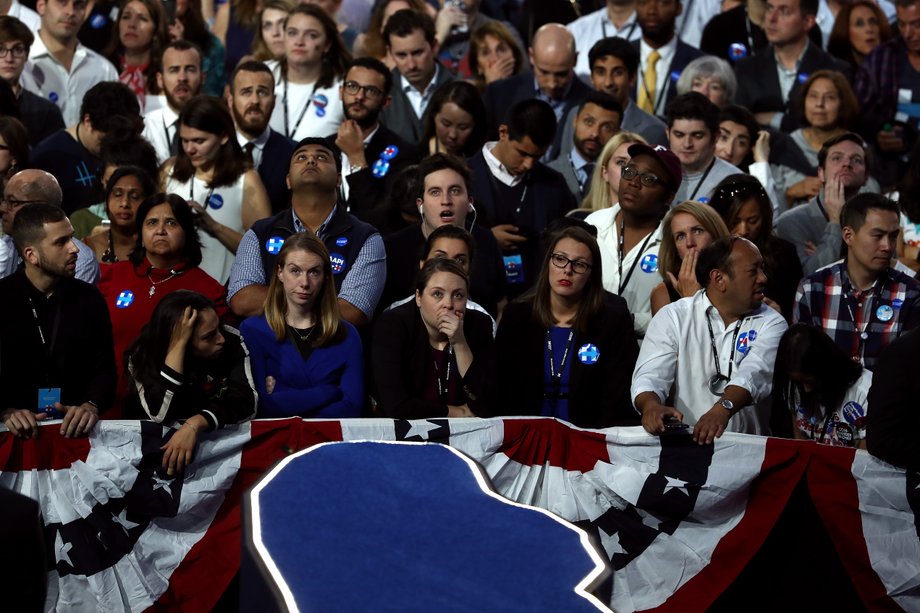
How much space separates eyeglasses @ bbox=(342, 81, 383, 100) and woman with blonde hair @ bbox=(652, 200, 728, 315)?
250cm

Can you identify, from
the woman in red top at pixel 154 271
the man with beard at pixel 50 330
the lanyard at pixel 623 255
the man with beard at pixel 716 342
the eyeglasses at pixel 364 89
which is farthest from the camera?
the eyeglasses at pixel 364 89

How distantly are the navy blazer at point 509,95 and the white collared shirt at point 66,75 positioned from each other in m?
2.81

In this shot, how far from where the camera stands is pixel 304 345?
680 centimetres

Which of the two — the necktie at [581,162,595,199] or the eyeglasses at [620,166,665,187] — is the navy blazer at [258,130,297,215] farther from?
the eyeglasses at [620,166,665,187]

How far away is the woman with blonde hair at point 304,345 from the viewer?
6672mm

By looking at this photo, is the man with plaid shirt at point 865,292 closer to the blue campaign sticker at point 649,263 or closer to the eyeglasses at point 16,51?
the blue campaign sticker at point 649,263

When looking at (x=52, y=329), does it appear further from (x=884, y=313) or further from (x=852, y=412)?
(x=884, y=313)

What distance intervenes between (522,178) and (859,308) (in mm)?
2390

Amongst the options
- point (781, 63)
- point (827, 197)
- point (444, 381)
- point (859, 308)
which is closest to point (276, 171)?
point (444, 381)

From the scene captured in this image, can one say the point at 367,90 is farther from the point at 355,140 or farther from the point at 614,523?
the point at 614,523

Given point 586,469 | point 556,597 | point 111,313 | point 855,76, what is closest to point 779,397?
point 586,469

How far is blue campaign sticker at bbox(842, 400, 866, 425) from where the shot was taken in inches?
252

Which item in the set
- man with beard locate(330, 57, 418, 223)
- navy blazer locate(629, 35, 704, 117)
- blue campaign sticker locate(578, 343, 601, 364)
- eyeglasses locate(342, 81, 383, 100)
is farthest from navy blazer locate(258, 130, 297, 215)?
navy blazer locate(629, 35, 704, 117)

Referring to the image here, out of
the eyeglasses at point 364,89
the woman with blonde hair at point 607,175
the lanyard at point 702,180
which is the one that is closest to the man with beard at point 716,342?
the woman with blonde hair at point 607,175
